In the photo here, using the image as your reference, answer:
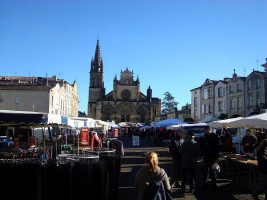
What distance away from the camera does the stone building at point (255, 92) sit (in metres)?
34.9

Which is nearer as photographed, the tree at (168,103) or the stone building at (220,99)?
the stone building at (220,99)

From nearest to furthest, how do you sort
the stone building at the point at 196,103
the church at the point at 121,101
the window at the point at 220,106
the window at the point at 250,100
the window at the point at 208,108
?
1. the window at the point at 250,100
2. the window at the point at 220,106
3. the window at the point at 208,108
4. the stone building at the point at 196,103
5. the church at the point at 121,101

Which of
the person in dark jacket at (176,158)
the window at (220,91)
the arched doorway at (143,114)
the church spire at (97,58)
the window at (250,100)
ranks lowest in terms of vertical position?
the person in dark jacket at (176,158)

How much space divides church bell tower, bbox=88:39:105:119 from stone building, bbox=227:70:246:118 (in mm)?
40916

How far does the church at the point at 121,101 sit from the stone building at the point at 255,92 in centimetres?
4151

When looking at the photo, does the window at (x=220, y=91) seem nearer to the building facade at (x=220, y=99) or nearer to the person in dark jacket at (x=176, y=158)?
the building facade at (x=220, y=99)

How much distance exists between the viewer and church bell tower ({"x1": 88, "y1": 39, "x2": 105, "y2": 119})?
7894 cm

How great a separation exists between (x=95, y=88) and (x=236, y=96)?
46801 millimetres

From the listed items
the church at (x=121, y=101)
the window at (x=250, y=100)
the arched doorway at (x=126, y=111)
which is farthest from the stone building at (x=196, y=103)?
the arched doorway at (x=126, y=111)

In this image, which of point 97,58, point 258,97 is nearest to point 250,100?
point 258,97

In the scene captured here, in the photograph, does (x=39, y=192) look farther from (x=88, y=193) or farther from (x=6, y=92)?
(x=6, y=92)

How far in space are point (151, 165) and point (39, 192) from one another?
2381 mm

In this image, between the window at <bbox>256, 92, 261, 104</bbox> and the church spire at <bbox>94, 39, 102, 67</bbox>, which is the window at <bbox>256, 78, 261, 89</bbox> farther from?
the church spire at <bbox>94, 39, 102, 67</bbox>

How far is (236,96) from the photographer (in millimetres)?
41188
